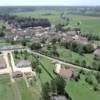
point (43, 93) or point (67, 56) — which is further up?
point (43, 93)

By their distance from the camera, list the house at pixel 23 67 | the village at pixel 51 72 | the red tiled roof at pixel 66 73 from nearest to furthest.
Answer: the village at pixel 51 72, the red tiled roof at pixel 66 73, the house at pixel 23 67

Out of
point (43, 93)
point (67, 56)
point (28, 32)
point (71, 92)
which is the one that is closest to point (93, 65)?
point (67, 56)

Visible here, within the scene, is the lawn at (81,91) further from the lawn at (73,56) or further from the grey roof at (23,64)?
the lawn at (73,56)

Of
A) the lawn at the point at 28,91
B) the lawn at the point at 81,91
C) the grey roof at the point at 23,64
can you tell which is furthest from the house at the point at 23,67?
the lawn at the point at 81,91

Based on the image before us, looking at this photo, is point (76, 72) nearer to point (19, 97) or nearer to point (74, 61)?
point (74, 61)

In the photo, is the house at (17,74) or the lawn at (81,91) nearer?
the lawn at (81,91)
